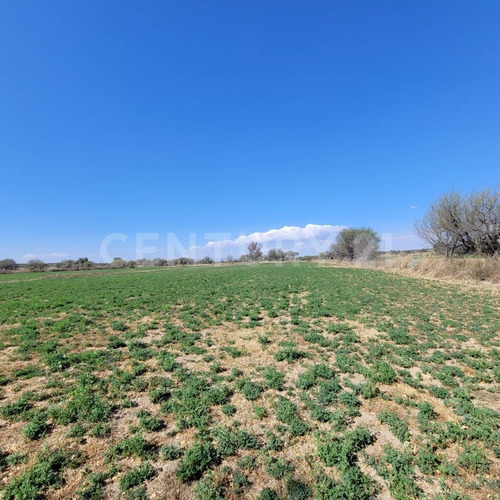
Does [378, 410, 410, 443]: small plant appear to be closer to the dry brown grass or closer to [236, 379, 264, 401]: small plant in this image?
[236, 379, 264, 401]: small plant

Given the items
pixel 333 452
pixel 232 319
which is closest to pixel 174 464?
pixel 333 452

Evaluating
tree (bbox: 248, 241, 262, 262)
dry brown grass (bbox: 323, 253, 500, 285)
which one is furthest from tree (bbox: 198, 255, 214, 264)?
dry brown grass (bbox: 323, 253, 500, 285)

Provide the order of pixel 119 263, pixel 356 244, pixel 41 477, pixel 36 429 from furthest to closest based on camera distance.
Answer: pixel 119 263
pixel 356 244
pixel 36 429
pixel 41 477

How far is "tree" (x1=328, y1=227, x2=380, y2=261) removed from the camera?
55969 millimetres

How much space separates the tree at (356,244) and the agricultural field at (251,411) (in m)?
50.7

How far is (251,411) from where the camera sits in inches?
181

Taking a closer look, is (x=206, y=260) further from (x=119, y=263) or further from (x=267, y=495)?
(x=267, y=495)

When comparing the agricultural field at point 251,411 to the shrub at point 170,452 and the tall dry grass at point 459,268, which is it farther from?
the tall dry grass at point 459,268

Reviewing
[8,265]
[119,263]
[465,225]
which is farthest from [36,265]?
[465,225]

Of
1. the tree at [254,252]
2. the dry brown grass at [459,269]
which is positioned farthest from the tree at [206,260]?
the dry brown grass at [459,269]

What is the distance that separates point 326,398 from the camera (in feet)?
15.9

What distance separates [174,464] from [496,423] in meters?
5.57

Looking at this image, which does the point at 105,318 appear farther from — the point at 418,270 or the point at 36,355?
A: the point at 418,270

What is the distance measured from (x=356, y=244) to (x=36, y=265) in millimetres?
89689
